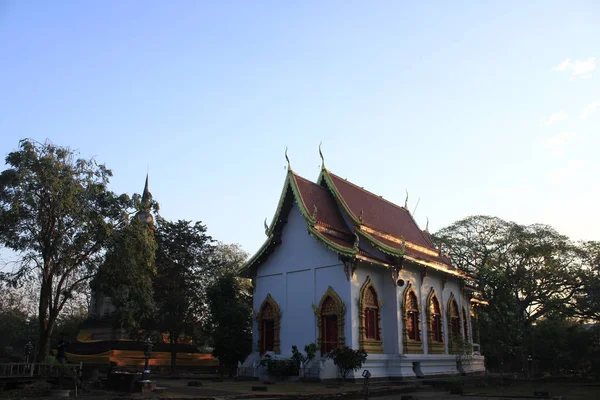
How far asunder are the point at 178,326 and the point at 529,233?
74.8 feet

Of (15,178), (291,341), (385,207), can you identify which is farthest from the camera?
(385,207)

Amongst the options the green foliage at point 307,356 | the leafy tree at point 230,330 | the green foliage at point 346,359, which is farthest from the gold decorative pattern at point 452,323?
the leafy tree at point 230,330

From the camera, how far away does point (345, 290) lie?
19.2m

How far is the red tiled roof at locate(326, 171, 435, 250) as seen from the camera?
2319 centimetres

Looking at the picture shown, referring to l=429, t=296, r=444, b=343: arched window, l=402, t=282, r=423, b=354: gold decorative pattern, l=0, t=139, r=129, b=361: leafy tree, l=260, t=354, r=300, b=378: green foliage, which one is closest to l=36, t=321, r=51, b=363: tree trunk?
l=0, t=139, r=129, b=361: leafy tree

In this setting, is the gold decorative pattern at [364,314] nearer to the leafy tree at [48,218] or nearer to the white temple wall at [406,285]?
the white temple wall at [406,285]

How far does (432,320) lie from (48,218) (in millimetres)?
15830

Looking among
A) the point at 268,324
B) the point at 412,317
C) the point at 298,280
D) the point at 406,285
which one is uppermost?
the point at 298,280

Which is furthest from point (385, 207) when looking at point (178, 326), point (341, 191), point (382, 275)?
point (178, 326)

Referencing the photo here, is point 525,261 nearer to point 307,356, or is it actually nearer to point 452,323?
point 452,323

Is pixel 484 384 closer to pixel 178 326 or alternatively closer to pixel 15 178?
pixel 178 326

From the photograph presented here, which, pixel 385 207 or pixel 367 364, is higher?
pixel 385 207

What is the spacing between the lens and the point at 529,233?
113 ft

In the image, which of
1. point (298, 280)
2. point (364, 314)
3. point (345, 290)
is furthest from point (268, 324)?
point (364, 314)
